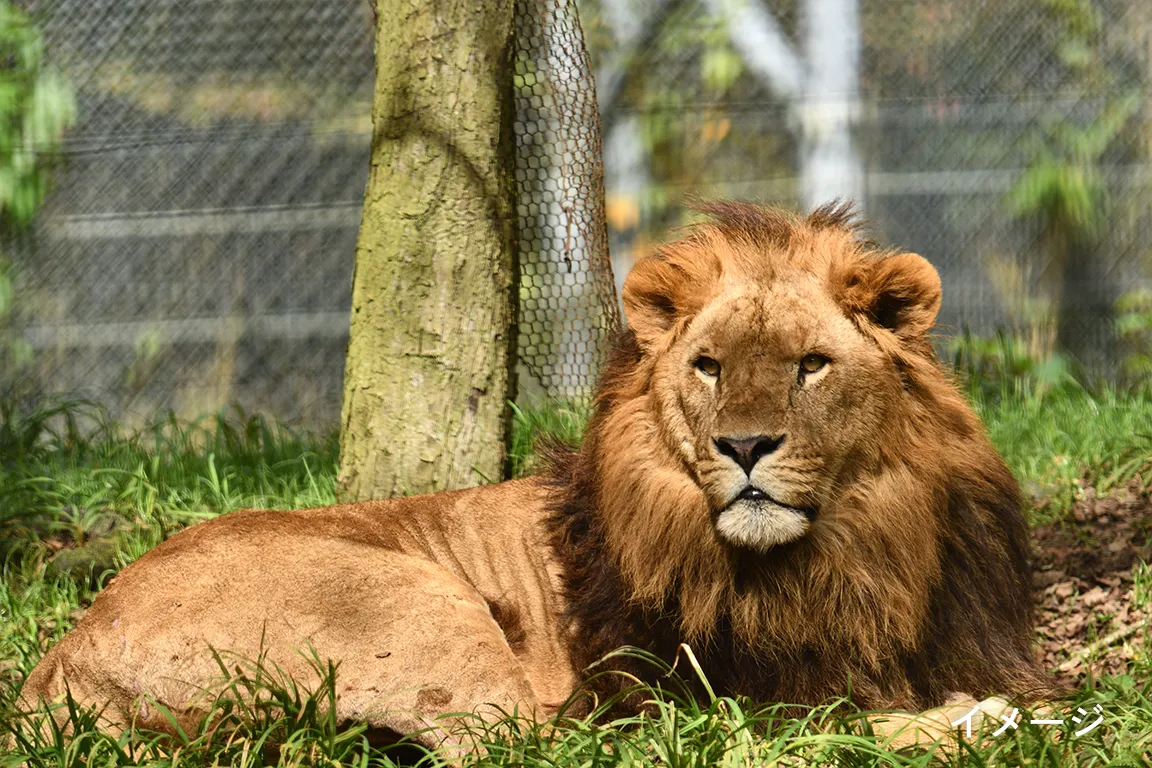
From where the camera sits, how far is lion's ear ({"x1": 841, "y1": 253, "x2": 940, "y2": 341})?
335cm

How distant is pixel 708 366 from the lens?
10.9ft

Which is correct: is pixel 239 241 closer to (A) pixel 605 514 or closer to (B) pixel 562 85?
(B) pixel 562 85

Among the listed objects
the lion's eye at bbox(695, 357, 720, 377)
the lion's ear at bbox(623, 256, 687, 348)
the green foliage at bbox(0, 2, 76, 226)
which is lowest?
the lion's eye at bbox(695, 357, 720, 377)

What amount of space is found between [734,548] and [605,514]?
16.6 inches

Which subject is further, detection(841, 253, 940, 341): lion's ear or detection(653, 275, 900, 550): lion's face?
detection(841, 253, 940, 341): lion's ear

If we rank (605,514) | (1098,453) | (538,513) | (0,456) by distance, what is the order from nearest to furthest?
(605,514) < (538,513) < (1098,453) < (0,456)

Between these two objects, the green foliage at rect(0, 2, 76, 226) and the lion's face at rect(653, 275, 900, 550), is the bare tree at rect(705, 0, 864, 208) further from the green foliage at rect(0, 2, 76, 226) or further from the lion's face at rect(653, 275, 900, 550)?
the green foliage at rect(0, 2, 76, 226)

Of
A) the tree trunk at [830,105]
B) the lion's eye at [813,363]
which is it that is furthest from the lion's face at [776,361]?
the tree trunk at [830,105]

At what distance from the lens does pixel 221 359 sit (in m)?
8.08

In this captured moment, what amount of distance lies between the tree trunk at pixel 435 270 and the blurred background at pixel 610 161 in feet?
8.93

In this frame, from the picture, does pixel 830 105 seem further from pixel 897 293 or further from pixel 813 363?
pixel 813 363

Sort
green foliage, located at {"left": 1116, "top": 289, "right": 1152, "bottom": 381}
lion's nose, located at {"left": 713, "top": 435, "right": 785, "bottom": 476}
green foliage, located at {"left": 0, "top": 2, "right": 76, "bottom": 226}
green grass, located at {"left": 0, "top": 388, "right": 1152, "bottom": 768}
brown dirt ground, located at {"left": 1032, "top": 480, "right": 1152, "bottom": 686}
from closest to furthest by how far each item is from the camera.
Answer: green grass, located at {"left": 0, "top": 388, "right": 1152, "bottom": 768} → lion's nose, located at {"left": 713, "top": 435, "right": 785, "bottom": 476} → brown dirt ground, located at {"left": 1032, "top": 480, "right": 1152, "bottom": 686} → green foliage, located at {"left": 1116, "top": 289, "right": 1152, "bottom": 381} → green foliage, located at {"left": 0, "top": 2, "right": 76, "bottom": 226}

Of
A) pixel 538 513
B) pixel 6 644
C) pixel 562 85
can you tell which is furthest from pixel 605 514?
pixel 562 85

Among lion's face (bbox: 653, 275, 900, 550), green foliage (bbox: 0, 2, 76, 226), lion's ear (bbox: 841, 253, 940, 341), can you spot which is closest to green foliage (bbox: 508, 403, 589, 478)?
lion's face (bbox: 653, 275, 900, 550)
